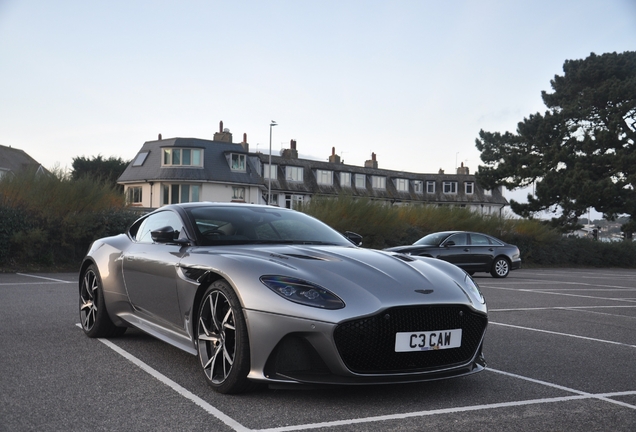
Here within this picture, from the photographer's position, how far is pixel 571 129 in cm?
4350

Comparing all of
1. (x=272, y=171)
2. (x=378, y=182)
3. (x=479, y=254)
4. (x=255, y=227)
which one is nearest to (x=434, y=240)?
(x=479, y=254)

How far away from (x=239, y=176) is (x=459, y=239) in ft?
117

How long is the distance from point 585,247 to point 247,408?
3585cm

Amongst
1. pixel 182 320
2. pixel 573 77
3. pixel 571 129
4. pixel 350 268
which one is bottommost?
pixel 182 320

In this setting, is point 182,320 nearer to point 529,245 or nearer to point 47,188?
point 47,188

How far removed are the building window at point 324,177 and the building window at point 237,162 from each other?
9560 millimetres

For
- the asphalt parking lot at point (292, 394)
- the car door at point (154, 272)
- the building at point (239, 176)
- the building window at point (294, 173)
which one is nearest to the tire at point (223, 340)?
the asphalt parking lot at point (292, 394)

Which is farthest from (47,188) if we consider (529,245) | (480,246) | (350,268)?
(529,245)

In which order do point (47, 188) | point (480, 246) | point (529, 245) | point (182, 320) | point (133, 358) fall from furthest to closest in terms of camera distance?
point (529, 245) → point (480, 246) → point (47, 188) → point (133, 358) → point (182, 320)

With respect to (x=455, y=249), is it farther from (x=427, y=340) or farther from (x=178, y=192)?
(x=178, y=192)

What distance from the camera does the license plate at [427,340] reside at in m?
4.16

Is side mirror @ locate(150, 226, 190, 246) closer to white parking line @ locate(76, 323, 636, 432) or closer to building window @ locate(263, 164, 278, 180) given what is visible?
white parking line @ locate(76, 323, 636, 432)

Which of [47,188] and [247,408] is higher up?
[47,188]

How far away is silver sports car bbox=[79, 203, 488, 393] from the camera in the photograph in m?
4.08
